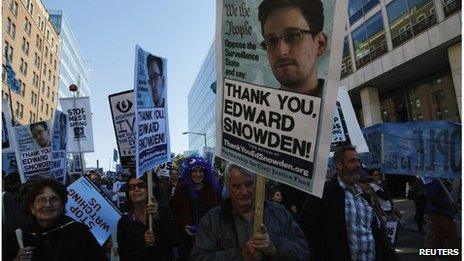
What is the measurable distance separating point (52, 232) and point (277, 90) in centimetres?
189

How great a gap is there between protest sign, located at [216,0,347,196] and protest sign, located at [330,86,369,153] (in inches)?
202

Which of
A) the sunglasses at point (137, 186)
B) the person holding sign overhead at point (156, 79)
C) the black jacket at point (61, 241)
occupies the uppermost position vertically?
the person holding sign overhead at point (156, 79)

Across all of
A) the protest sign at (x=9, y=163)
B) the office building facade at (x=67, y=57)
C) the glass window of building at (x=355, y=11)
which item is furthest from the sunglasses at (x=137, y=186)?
the office building facade at (x=67, y=57)

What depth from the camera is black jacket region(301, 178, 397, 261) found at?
3123mm

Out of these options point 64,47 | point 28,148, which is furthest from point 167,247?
point 64,47

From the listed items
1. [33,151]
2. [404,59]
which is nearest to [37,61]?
[404,59]

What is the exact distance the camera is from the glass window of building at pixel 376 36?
20.5 metres

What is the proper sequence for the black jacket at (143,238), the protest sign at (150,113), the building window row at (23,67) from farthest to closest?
the building window row at (23,67)
the protest sign at (150,113)
the black jacket at (143,238)

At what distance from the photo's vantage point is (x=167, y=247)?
12.3ft

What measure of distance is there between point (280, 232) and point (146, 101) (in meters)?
2.51

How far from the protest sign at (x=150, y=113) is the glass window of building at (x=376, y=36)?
58.2 feet

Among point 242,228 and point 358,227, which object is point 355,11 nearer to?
point 358,227

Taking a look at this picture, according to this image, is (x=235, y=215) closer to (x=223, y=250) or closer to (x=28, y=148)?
(x=223, y=250)

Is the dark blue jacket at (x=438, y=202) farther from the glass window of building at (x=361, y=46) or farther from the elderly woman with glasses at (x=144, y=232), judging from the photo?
the glass window of building at (x=361, y=46)
